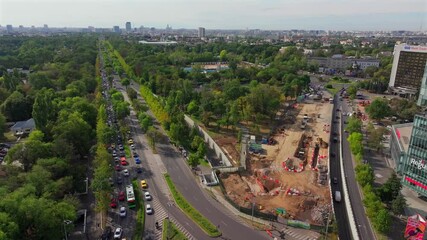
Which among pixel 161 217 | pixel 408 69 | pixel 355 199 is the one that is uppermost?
pixel 408 69

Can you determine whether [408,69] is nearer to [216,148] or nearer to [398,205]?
[216,148]

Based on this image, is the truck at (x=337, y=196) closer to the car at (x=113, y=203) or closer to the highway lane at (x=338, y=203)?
the highway lane at (x=338, y=203)

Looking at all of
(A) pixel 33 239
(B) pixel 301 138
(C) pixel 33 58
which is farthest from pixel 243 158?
(C) pixel 33 58

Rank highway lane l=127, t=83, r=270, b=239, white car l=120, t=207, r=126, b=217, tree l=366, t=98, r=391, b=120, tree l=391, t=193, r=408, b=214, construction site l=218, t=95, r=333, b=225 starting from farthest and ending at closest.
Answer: tree l=366, t=98, r=391, b=120 → construction site l=218, t=95, r=333, b=225 → white car l=120, t=207, r=126, b=217 → tree l=391, t=193, r=408, b=214 → highway lane l=127, t=83, r=270, b=239

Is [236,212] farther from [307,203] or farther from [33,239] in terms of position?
[33,239]

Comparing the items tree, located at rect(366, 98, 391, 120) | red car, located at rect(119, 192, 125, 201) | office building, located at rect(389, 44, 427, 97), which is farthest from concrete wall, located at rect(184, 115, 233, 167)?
office building, located at rect(389, 44, 427, 97)

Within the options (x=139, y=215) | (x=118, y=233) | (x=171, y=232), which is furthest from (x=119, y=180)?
(x=171, y=232)

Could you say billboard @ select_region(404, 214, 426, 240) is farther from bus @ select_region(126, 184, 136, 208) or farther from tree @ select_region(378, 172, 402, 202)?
bus @ select_region(126, 184, 136, 208)
